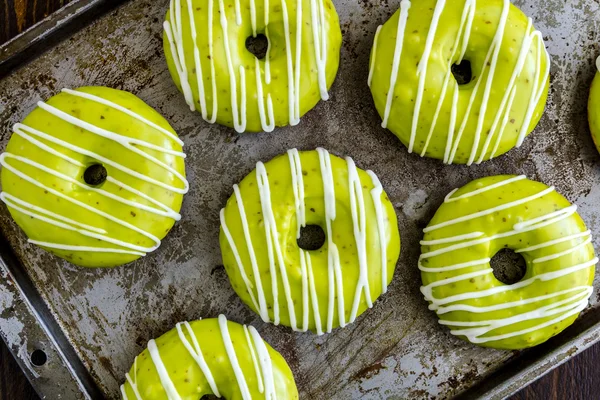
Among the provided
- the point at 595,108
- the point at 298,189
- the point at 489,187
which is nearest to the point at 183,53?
the point at 298,189

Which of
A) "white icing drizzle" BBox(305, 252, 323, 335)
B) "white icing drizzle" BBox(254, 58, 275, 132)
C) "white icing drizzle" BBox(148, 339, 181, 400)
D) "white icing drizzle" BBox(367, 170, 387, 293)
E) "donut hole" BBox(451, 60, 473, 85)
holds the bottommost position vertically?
"white icing drizzle" BBox(148, 339, 181, 400)

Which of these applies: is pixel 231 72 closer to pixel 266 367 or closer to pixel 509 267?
pixel 266 367

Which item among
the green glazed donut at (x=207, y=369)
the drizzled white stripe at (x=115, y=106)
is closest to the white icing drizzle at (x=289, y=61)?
the drizzled white stripe at (x=115, y=106)

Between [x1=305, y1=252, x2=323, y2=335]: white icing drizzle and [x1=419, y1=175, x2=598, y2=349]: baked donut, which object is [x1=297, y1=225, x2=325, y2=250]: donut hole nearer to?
[x1=305, y1=252, x2=323, y2=335]: white icing drizzle

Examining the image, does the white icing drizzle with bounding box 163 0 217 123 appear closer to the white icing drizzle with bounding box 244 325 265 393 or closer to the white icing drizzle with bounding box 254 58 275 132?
the white icing drizzle with bounding box 254 58 275 132

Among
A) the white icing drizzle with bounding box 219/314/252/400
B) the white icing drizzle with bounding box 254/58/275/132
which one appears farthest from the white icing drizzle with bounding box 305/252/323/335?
the white icing drizzle with bounding box 254/58/275/132

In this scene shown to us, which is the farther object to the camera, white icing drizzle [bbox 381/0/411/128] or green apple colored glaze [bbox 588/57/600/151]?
green apple colored glaze [bbox 588/57/600/151]

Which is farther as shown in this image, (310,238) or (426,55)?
(310,238)

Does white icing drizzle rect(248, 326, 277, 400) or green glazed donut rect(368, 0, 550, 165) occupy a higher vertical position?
green glazed donut rect(368, 0, 550, 165)

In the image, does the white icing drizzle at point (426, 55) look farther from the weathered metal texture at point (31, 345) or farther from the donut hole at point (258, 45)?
the weathered metal texture at point (31, 345)
